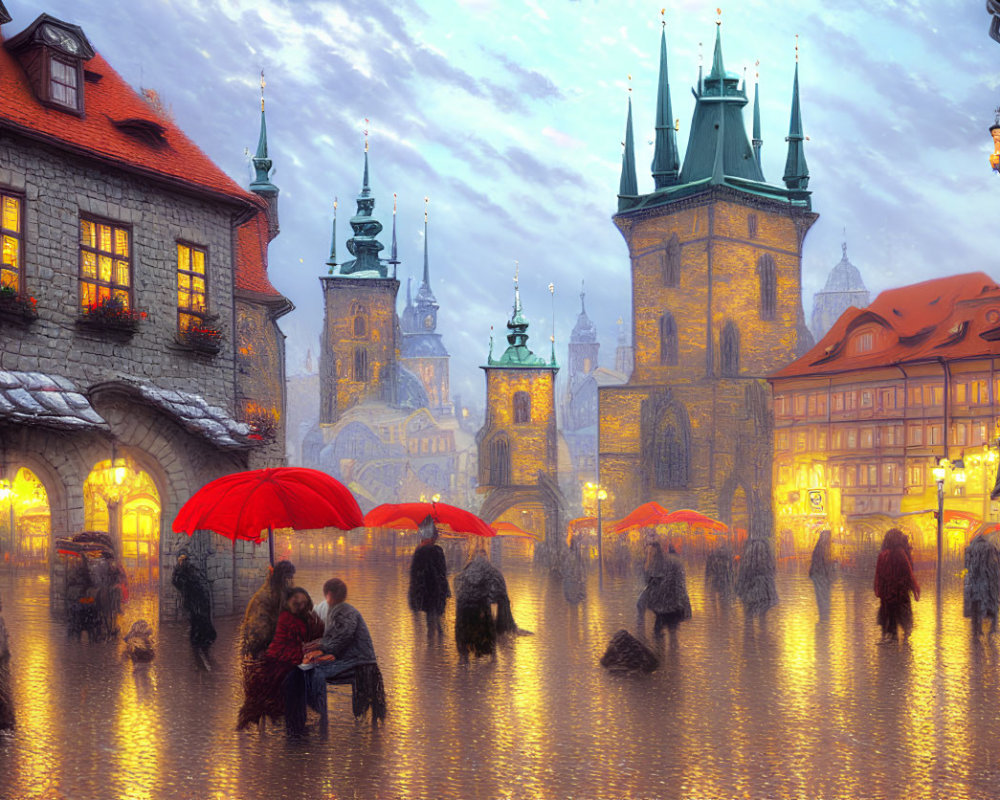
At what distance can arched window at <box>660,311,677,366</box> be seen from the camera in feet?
193

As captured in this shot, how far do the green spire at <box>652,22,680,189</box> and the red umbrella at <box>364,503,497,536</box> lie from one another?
4374 centimetres

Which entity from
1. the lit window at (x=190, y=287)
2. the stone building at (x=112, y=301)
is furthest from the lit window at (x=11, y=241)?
the lit window at (x=190, y=287)

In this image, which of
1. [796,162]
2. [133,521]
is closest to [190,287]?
[133,521]

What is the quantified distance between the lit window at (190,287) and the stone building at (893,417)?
2492cm

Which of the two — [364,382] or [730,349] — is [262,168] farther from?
[364,382]

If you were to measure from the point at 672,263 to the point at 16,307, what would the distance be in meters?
44.4

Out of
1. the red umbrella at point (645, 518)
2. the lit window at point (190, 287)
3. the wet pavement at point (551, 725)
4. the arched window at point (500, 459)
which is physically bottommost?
the wet pavement at point (551, 725)

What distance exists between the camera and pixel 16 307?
18.1 meters

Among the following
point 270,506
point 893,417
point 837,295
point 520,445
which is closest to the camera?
point 270,506

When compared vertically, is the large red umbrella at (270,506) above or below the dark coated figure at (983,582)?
above

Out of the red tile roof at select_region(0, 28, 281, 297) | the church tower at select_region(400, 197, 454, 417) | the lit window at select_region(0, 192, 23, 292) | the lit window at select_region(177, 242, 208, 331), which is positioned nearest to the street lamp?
the lit window at select_region(177, 242, 208, 331)

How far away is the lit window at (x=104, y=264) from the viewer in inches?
782

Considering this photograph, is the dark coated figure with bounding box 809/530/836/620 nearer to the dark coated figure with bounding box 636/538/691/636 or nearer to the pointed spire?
the dark coated figure with bounding box 636/538/691/636

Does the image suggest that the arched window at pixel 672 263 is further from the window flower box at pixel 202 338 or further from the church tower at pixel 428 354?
the church tower at pixel 428 354
